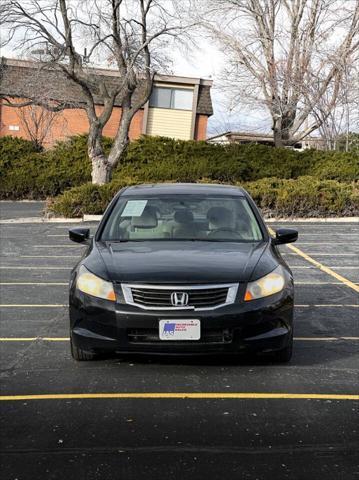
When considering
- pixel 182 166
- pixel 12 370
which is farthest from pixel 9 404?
pixel 182 166

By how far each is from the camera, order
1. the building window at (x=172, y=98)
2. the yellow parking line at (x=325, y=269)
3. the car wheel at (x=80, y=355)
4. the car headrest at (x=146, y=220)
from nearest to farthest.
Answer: the car wheel at (x=80, y=355)
the car headrest at (x=146, y=220)
the yellow parking line at (x=325, y=269)
the building window at (x=172, y=98)

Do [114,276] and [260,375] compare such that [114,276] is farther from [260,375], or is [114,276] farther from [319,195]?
[319,195]

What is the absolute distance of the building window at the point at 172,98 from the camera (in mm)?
36500

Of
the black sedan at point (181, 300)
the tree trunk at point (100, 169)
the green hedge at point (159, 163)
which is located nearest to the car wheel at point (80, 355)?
the black sedan at point (181, 300)

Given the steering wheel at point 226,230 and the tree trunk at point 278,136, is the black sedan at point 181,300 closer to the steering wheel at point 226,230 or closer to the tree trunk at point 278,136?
the steering wheel at point 226,230

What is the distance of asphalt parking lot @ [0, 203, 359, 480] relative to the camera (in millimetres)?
3529

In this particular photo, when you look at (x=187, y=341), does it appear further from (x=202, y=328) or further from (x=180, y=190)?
(x=180, y=190)

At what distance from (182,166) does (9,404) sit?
21893mm

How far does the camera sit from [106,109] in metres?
20.5

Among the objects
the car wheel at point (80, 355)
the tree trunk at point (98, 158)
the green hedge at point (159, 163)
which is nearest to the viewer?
the car wheel at point (80, 355)

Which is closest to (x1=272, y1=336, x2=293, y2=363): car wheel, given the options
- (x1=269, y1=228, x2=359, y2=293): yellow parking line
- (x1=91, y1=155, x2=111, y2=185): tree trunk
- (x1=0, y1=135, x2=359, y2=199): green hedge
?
(x1=269, y1=228, x2=359, y2=293): yellow parking line

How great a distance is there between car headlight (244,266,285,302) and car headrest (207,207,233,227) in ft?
3.85

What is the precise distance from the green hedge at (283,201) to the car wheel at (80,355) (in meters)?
13.2

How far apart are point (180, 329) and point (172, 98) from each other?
32999 mm
